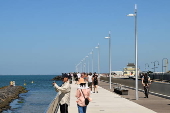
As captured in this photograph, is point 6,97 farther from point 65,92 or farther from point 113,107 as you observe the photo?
point 65,92

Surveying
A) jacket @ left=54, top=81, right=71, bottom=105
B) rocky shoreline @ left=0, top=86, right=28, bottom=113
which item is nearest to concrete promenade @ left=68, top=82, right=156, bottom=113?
jacket @ left=54, top=81, right=71, bottom=105

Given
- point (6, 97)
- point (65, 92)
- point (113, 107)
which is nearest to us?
point (65, 92)

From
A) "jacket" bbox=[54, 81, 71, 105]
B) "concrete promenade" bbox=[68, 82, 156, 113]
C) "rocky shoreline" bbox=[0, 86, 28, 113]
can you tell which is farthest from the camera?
"rocky shoreline" bbox=[0, 86, 28, 113]

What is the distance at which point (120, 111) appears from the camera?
69.3 ft

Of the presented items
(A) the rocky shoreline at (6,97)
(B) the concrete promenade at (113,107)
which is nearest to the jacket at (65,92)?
(B) the concrete promenade at (113,107)

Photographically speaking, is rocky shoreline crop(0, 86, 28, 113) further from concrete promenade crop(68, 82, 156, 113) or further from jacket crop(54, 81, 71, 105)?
jacket crop(54, 81, 71, 105)

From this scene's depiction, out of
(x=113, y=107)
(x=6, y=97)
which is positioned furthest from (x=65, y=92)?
(x=6, y=97)

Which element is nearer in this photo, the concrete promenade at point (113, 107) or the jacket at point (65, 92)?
the jacket at point (65, 92)

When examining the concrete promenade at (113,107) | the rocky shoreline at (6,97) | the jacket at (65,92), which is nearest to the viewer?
the jacket at (65,92)

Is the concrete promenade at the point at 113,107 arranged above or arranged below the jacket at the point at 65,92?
below

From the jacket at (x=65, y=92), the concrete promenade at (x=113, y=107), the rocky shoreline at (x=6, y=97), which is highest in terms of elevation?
the jacket at (x=65, y=92)

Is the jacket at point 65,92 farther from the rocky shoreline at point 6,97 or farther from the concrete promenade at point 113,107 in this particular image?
the rocky shoreline at point 6,97

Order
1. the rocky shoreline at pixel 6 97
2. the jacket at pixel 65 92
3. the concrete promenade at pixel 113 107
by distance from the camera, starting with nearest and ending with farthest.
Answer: the jacket at pixel 65 92 < the concrete promenade at pixel 113 107 < the rocky shoreline at pixel 6 97

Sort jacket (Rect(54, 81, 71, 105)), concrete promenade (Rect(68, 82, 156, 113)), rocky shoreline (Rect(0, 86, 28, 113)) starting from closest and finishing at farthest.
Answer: jacket (Rect(54, 81, 71, 105)) → concrete promenade (Rect(68, 82, 156, 113)) → rocky shoreline (Rect(0, 86, 28, 113))
